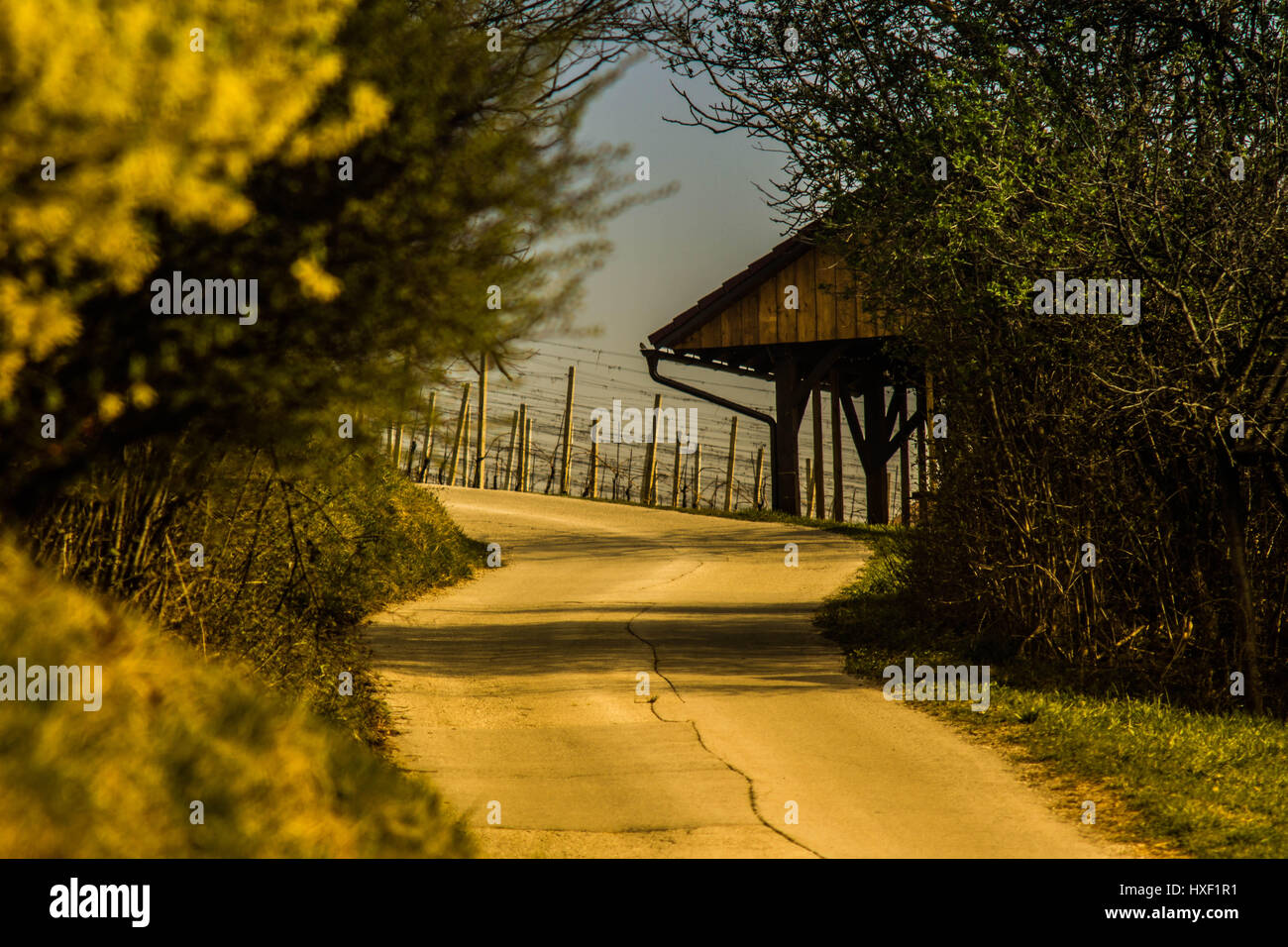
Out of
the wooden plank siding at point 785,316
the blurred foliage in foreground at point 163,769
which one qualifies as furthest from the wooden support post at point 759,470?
the blurred foliage in foreground at point 163,769

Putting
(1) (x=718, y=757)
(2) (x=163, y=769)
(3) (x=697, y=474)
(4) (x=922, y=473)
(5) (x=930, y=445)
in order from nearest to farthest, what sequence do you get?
(2) (x=163, y=769)
(1) (x=718, y=757)
(5) (x=930, y=445)
(4) (x=922, y=473)
(3) (x=697, y=474)

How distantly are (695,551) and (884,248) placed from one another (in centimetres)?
832

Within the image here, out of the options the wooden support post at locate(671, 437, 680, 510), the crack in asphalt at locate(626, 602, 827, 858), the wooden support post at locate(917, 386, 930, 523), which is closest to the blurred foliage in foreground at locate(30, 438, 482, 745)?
the crack in asphalt at locate(626, 602, 827, 858)

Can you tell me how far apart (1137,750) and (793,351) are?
1590 cm

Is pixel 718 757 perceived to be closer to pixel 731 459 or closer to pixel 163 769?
pixel 163 769

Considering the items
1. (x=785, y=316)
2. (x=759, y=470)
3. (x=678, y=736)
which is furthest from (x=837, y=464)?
(x=678, y=736)

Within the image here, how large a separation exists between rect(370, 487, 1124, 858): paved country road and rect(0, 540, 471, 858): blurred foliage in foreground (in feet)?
3.06

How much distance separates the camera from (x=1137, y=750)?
748 centimetres

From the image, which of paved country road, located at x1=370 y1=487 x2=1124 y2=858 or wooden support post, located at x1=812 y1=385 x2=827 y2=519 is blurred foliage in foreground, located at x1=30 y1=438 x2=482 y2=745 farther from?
wooden support post, located at x1=812 y1=385 x2=827 y2=519

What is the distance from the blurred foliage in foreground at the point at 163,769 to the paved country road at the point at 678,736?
36.7 inches

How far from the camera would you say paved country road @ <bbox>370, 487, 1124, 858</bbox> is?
5.93m

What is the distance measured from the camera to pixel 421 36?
6.53m

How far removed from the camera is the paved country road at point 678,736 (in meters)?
5.93

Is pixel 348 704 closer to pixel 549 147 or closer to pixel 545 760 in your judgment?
pixel 545 760
